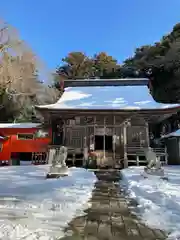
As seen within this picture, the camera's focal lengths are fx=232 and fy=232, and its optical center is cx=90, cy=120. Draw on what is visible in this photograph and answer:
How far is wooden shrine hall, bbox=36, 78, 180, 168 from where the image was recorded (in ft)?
45.6

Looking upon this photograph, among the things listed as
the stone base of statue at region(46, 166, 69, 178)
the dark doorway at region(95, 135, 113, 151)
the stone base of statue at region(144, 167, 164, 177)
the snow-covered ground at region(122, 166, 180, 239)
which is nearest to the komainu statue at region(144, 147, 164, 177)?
the stone base of statue at region(144, 167, 164, 177)

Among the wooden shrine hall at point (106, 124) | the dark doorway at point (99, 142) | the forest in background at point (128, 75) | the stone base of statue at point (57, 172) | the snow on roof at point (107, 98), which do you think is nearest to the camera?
the stone base of statue at point (57, 172)

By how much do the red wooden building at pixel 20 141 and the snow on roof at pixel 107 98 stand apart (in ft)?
13.6

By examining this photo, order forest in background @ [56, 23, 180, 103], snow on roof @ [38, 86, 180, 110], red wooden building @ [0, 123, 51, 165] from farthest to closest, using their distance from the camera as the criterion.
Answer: forest in background @ [56, 23, 180, 103] < red wooden building @ [0, 123, 51, 165] < snow on roof @ [38, 86, 180, 110]

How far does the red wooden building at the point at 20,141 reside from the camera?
19.4m

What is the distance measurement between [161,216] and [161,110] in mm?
10149

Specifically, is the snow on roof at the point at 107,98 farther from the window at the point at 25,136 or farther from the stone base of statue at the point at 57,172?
the stone base of statue at the point at 57,172

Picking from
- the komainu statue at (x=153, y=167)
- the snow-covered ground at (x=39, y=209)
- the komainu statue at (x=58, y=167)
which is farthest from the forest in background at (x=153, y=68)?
the snow-covered ground at (x=39, y=209)

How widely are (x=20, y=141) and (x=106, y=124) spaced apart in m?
8.28

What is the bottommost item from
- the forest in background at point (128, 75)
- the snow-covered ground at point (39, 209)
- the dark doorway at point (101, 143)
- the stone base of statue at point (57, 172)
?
the snow-covered ground at point (39, 209)

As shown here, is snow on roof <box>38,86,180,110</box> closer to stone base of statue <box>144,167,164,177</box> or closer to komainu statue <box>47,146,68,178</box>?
komainu statue <box>47,146,68,178</box>

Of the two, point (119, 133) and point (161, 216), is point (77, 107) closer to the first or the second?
point (119, 133)

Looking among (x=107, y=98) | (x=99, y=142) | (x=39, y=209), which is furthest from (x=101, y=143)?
(x=39, y=209)

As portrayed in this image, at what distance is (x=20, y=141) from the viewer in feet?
64.3
